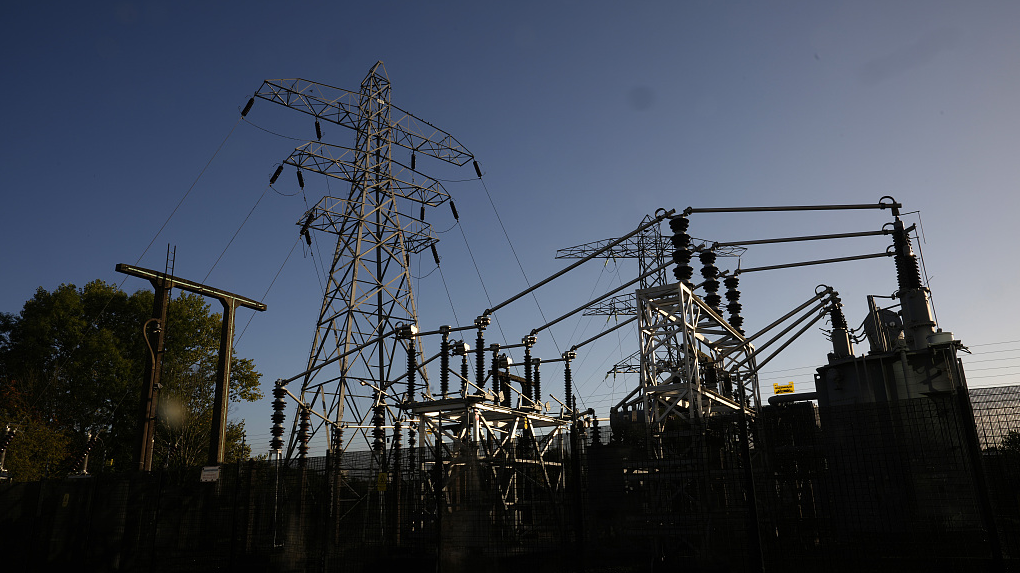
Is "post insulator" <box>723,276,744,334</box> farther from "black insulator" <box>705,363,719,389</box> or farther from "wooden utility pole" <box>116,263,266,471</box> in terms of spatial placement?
"wooden utility pole" <box>116,263,266,471</box>

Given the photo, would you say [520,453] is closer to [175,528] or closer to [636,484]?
[636,484]

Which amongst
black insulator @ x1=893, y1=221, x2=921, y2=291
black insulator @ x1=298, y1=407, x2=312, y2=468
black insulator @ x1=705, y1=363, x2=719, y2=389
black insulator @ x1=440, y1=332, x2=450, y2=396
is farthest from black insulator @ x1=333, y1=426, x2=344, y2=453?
black insulator @ x1=893, y1=221, x2=921, y2=291

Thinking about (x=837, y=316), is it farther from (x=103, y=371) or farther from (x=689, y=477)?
(x=103, y=371)

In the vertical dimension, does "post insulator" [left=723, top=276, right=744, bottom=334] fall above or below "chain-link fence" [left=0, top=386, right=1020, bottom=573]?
above

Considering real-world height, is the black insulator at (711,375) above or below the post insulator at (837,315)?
below

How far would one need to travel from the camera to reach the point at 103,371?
3684 centimetres

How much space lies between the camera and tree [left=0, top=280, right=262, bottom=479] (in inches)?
1410

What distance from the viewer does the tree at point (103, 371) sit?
3581 cm

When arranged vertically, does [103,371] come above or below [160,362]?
above

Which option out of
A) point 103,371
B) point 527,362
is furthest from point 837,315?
point 103,371

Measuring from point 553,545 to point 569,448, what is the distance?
1.62 m

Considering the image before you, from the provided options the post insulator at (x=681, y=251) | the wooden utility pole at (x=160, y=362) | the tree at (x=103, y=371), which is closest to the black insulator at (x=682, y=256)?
the post insulator at (x=681, y=251)

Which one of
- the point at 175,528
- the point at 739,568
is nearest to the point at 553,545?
the point at 739,568

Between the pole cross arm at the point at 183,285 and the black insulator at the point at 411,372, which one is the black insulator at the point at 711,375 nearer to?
the black insulator at the point at 411,372
